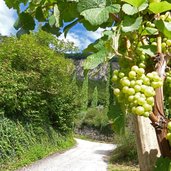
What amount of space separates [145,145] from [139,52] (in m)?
0.24

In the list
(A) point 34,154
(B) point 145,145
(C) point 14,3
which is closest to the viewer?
(B) point 145,145

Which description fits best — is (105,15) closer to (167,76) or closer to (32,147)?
(167,76)

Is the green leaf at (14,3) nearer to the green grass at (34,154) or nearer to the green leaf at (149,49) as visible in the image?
the green leaf at (149,49)

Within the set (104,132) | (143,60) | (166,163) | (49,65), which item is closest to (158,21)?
(143,60)

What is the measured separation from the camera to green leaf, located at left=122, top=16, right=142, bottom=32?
0.65 metres

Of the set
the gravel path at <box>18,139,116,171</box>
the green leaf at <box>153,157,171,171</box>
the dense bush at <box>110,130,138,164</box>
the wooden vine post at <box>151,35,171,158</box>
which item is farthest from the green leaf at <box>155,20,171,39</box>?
the dense bush at <box>110,130,138,164</box>

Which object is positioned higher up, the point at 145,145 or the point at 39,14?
the point at 39,14

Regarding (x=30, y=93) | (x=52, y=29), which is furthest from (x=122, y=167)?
(x=52, y=29)

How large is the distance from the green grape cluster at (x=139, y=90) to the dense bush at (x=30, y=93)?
8.14 m

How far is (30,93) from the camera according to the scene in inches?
399

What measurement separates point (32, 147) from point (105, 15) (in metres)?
9.84

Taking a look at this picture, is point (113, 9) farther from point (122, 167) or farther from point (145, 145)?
point (122, 167)

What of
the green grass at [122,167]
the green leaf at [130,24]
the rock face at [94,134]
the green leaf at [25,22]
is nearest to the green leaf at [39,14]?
the green leaf at [25,22]

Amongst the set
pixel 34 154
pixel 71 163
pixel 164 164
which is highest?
pixel 164 164
